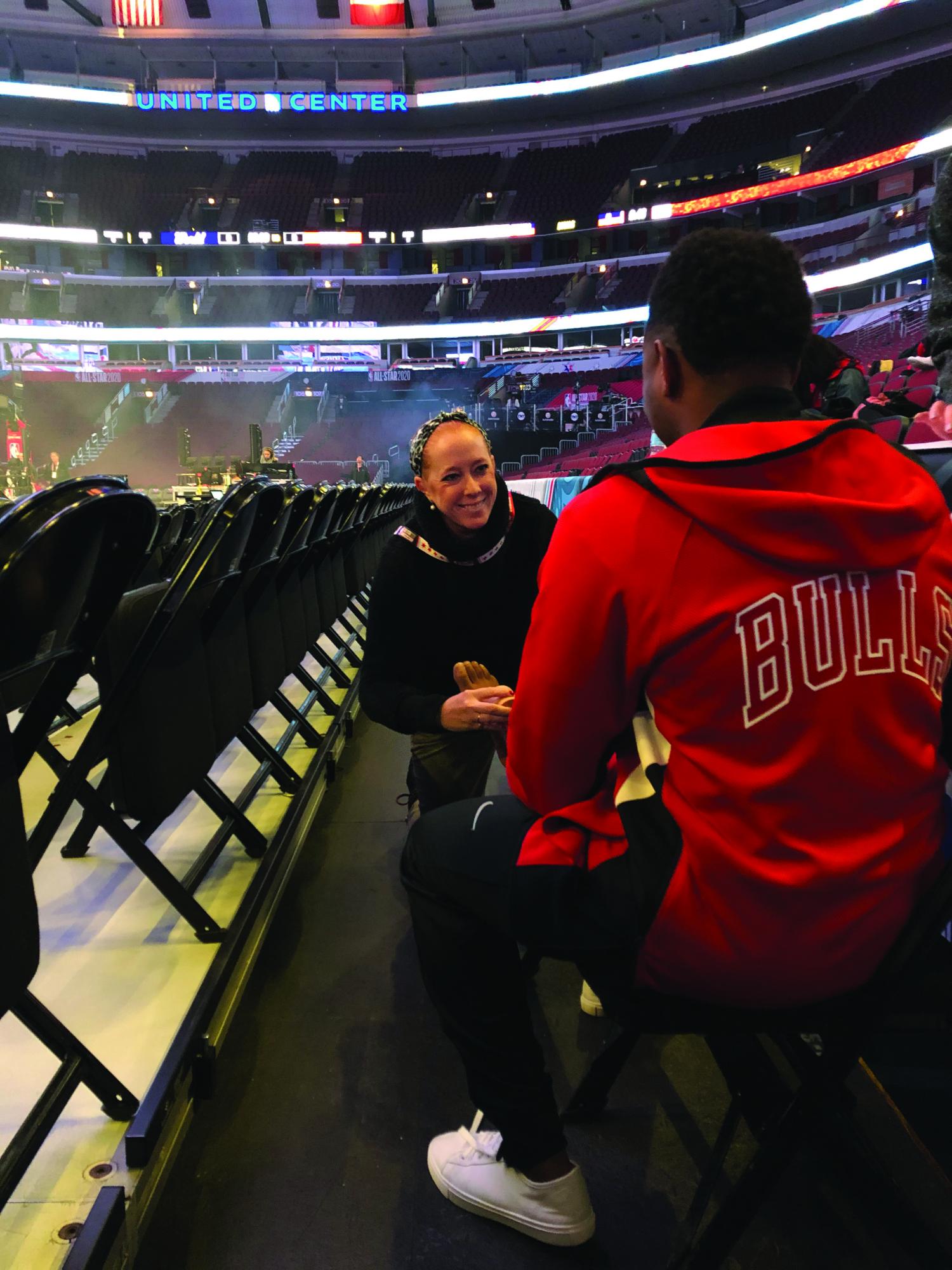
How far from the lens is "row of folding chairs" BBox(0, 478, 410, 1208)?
0.78 meters

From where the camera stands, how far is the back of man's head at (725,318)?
796 millimetres

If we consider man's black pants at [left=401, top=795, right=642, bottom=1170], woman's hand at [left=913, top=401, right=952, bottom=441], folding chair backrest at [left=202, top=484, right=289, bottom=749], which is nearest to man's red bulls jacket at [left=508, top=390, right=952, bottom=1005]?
man's black pants at [left=401, top=795, right=642, bottom=1170]

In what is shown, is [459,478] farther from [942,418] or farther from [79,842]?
[79,842]

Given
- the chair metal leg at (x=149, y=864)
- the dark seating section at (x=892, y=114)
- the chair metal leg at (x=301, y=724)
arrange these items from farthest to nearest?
the dark seating section at (x=892, y=114) → the chair metal leg at (x=301, y=724) → the chair metal leg at (x=149, y=864)

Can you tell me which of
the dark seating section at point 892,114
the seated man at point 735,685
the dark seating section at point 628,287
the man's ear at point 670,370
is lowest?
the seated man at point 735,685

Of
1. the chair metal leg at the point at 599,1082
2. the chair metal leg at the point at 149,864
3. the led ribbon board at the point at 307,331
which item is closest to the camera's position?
the chair metal leg at the point at 599,1082

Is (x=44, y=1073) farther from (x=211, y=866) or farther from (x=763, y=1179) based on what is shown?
(x=763, y=1179)

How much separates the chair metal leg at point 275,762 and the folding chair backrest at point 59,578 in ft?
4.19

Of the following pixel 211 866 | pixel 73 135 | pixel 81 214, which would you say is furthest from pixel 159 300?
pixel 211 866

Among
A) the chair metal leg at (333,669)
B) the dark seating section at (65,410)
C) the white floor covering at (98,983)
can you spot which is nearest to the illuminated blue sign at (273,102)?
the dark seating section at (65,410)

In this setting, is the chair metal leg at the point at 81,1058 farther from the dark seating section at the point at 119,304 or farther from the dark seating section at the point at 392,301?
the dark seating section at the point at 119,304

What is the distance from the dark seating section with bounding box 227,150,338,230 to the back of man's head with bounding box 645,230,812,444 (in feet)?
87.3

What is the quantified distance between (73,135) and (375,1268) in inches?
1168

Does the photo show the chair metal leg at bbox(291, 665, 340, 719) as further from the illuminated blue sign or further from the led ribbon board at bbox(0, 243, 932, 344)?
the illuminated blue sign
